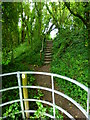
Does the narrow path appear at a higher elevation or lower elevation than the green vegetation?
lower

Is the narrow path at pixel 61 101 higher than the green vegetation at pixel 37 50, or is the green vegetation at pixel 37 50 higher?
the green vegetation at pixel 37 50

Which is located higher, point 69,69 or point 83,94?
point 69,69

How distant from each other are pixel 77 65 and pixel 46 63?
2.91m

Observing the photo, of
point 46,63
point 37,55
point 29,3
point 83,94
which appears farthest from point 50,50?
point 83,94

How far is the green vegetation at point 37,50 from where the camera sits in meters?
4.04

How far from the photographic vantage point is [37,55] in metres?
8.55

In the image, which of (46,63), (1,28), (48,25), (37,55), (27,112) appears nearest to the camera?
(27,112)

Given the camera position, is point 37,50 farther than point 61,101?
Yes

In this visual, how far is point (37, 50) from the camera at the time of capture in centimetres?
945

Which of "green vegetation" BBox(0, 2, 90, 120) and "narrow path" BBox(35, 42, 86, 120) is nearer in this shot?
"narrow path" BBox(35, 42, 86, 120)

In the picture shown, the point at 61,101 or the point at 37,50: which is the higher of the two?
the point at 37,50

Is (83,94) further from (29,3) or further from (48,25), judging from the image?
(48,25)

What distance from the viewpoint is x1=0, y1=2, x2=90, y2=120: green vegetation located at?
404 centimetres

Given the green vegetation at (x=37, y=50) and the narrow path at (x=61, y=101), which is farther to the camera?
the green vegetation at (x=37, y=50)
